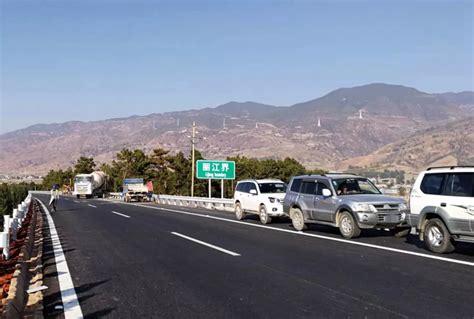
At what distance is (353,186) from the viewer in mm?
15805

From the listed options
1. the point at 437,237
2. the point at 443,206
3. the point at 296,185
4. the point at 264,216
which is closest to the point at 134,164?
the point at 264,216

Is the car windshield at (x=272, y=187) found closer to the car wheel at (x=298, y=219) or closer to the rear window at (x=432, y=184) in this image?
the car wheel at (x=298, y=219)

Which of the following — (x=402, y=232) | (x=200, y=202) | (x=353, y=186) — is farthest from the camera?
(x=200, y=202)

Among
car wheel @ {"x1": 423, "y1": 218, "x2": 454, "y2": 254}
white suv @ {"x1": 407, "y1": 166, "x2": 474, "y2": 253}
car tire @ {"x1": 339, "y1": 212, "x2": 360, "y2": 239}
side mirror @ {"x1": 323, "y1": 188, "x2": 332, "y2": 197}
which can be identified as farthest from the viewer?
side mirror @ {"x1": 323, "y1": 188, "x2": 332, "y2": 197}

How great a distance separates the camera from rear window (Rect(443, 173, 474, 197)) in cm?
1096

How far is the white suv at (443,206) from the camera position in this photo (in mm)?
10859

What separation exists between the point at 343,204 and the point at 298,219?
259cm

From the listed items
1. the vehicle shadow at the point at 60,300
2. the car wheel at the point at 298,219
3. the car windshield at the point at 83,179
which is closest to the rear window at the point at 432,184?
the car wheel at the point at 298,219

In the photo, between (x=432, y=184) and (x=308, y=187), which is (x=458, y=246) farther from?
(x=308, y=187)

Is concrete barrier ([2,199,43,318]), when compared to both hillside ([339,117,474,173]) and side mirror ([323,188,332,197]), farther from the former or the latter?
hillside ([339,117,474,173])

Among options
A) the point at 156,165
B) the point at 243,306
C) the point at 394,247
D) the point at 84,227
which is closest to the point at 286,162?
the point at 156,165

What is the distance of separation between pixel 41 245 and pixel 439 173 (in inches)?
420

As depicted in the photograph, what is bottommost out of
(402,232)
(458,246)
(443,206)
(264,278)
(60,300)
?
(60,300)

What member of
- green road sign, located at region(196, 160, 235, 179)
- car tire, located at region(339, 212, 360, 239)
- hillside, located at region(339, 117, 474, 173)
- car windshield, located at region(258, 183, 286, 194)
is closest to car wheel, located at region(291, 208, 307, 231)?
car tire, located at region(339, 212, 360, 239)
